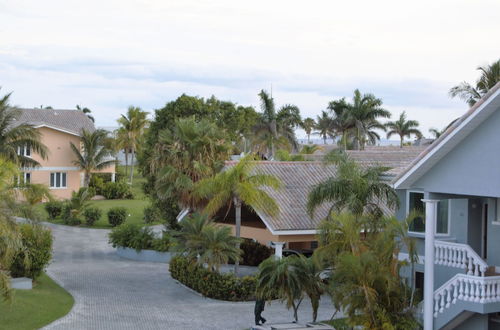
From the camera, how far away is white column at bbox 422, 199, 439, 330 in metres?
17.9

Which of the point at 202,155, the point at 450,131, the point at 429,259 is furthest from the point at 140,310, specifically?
the point at 450,131

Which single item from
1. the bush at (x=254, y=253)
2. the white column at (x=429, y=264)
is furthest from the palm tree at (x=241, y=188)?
the white column at (x=429, y=264)

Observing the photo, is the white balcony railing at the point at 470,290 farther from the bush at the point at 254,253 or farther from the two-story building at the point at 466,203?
the bush at the point at 254,253

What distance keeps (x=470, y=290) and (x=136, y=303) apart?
12.4 metres

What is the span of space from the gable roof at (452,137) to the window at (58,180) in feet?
152

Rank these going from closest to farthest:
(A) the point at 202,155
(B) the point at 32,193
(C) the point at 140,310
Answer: (B) the point at 32,193 < (C) the point at 140,310 < (A) the point at 202,155

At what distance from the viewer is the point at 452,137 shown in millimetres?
17359

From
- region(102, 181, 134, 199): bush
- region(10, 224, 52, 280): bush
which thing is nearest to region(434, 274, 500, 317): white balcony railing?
region(10, 224, 52, 280): bush

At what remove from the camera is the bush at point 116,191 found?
203 feet

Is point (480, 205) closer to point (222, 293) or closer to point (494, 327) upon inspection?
point (494, 327)

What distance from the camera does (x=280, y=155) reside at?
39.9 metres

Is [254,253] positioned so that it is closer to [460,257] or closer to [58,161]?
[460,257]

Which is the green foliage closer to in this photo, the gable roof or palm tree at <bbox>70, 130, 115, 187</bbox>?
the gable roof

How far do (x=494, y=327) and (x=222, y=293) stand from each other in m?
10.3
